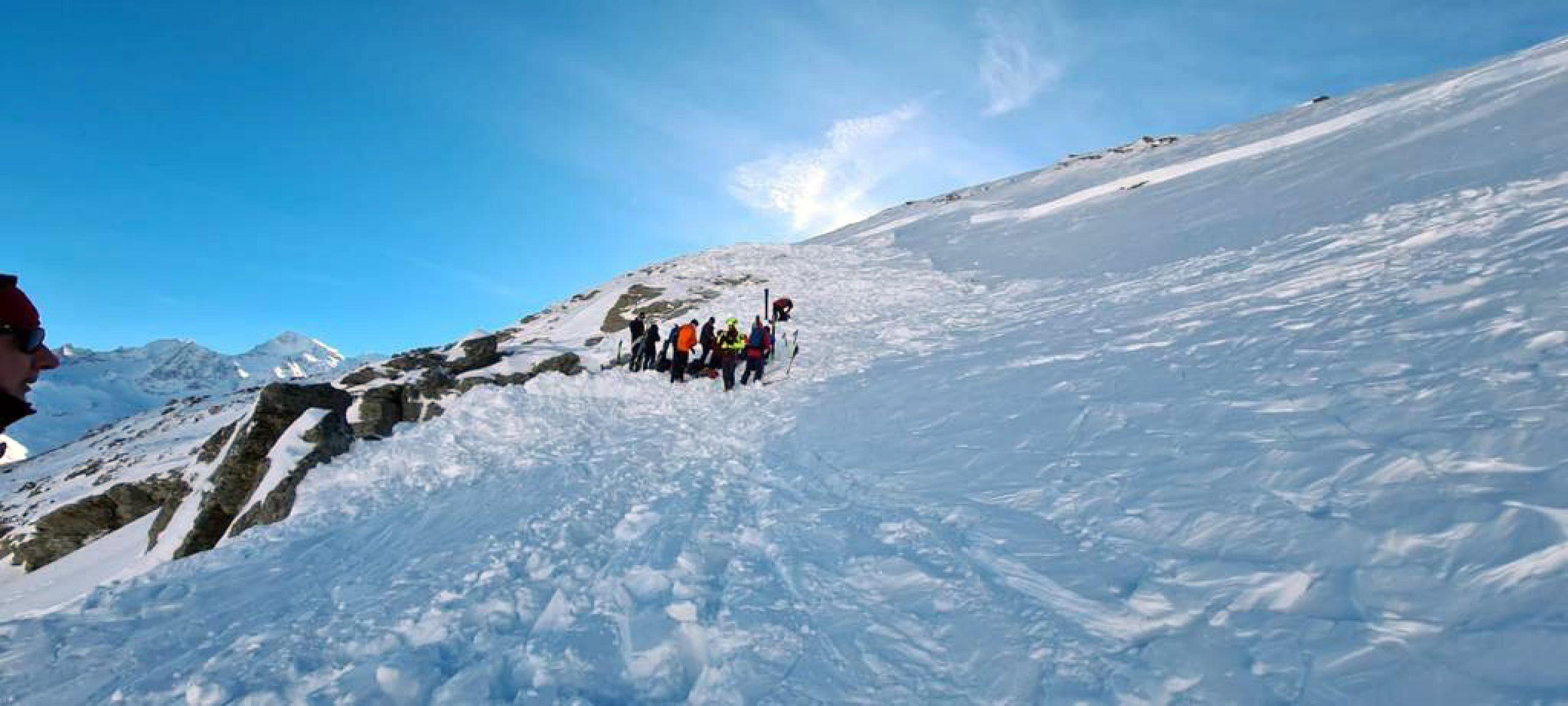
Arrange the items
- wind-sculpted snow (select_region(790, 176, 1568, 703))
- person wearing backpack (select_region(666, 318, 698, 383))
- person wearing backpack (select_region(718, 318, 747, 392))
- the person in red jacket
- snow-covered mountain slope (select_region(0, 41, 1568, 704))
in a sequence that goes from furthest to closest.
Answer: person wearing backpack (select_region(666, 318, 698, 383)), person wearing backpack (select_region(718, 318, 747, 392)), snow-covered mountain slope (select_region(0, 41, 1568, 704)), wind-sculpted snow (select_region(790, 176, 1568, 703)), the person in red jacket

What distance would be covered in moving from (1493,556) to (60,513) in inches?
917

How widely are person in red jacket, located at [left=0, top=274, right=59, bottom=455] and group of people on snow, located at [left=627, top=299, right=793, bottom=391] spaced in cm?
1342

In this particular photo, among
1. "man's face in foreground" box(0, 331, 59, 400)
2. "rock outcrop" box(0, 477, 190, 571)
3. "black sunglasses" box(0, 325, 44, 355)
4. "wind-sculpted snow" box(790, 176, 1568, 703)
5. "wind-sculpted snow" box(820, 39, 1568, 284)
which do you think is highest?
"wind-sculpted snow" box(820, 39, 1568, 284)

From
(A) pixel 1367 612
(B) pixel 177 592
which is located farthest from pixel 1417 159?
(B) pixel 177 592

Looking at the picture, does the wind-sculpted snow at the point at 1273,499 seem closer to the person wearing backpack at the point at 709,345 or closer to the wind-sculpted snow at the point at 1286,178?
the wind-sculpted snow at the point at 1286,178

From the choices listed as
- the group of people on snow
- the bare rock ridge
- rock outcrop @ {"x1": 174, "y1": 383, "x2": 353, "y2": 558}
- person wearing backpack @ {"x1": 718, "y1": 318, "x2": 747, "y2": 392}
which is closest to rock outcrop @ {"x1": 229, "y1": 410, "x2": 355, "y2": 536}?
the bare rock ridge

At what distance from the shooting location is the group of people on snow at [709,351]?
16.0 meters

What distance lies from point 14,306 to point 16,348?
150 millimetres

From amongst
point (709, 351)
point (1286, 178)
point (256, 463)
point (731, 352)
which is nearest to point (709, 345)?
point (709, 351)

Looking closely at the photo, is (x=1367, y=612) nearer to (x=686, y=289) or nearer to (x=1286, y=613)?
(x=1286, y=613)

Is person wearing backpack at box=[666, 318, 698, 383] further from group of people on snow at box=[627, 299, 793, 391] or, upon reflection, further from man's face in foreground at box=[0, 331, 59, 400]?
man's face in foreground at box=[0, 331, 59, 400]

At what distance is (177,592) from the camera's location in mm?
5625

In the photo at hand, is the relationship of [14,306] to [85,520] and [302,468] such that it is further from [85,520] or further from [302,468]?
[85,520]

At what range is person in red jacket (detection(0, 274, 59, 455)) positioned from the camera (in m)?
2.27
